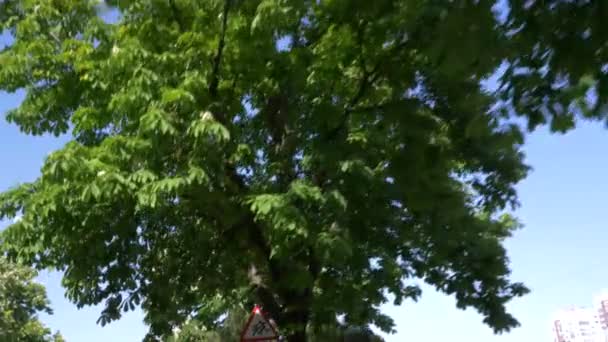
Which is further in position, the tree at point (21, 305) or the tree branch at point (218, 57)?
the tree at point (21, 305)

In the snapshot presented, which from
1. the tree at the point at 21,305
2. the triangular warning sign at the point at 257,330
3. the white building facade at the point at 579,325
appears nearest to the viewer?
the triangular warning sign at the point at 257,330

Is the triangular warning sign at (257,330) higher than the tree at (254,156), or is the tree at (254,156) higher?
the tree at (254,156)

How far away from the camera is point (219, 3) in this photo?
830cm

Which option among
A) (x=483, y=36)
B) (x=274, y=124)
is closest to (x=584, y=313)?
(x=274, y=124)

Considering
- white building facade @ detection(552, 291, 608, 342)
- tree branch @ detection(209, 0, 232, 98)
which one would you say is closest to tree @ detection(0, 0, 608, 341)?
tree branch @ detection(209, 0, 232, 98)

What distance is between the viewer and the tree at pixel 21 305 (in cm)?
2645

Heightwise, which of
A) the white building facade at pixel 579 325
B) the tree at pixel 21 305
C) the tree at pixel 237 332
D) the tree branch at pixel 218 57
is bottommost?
the tree at pixel 237 332

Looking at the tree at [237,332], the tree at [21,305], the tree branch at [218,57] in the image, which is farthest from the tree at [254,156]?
the tree at [21,305]

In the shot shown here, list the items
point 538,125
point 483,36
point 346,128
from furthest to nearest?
point 346,128, point 538,125, point 483,36

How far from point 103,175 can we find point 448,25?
Answer: 4.42m

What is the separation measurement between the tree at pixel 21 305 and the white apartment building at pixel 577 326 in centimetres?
3344

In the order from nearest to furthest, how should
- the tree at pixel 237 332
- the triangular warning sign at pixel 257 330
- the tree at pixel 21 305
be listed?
the triangular warning sign at pixel 257 330 < the tree at pixel 237 332 < the tree at pixel 21 305

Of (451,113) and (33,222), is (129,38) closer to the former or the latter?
(33,222)

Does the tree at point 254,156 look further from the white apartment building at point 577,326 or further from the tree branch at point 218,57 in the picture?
the white apartment building at point 577,326
